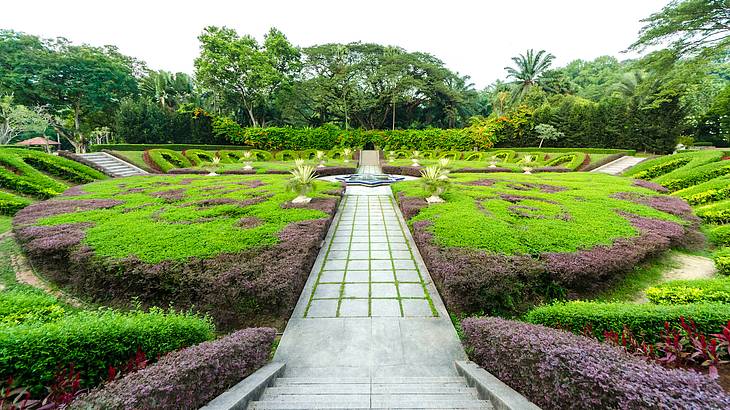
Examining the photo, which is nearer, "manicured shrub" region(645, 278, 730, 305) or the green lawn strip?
"manicured shrub" region(645, 278, 730, 305)

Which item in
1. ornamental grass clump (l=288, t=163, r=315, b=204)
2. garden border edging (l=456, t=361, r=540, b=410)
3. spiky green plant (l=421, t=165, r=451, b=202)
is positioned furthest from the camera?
spiky green plant (l=421, t=165, r=451, b=202)

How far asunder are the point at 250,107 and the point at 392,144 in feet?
44.3

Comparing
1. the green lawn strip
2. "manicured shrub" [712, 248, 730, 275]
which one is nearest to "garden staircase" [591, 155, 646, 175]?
"manicured shrub" [712, 248, 730, 275]

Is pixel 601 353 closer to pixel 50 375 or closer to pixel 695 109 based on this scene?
pixel 50 375

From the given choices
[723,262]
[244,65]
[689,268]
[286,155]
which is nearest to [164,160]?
[286,155]

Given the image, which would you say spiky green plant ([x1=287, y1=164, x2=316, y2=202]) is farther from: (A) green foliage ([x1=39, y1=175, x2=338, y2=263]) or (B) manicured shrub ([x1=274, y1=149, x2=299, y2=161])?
(B) manicured shrub ([x1=274, y1=149, x2=299, y2=161])

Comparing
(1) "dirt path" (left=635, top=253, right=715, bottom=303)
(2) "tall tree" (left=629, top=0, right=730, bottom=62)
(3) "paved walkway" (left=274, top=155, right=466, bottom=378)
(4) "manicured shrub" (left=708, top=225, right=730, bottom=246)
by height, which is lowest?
(3) "paved walkway" (left=274, top=155, right=466, bottom=378)

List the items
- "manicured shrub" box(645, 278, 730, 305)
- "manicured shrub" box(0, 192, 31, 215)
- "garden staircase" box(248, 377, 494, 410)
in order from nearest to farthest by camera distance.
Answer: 1. "garden staircase" box(248, 377, 494, 410)
2. "manicured shrub" box(645, 278, 730, 305)
3. "manicured shrub" box(0, 192, 31, 215)

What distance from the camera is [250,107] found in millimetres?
29109

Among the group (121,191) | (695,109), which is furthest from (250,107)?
(695,109)

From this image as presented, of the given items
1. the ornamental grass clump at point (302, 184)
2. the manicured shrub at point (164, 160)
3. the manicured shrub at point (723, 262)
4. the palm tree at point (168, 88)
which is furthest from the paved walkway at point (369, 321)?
the palm tree at point (168, 88)

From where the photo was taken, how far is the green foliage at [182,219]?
4773 mm

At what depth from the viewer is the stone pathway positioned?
249cm

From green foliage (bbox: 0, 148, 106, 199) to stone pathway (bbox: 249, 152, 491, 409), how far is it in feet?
28.6
